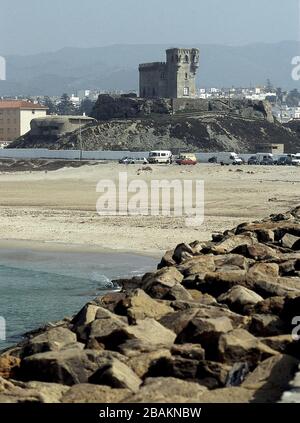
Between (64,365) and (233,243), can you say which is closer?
(64,365)

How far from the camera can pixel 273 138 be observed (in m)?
105

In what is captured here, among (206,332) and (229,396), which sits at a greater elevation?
(206,332)

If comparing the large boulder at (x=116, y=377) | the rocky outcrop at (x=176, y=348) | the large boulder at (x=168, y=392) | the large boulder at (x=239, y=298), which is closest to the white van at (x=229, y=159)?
the rocky outcrop at (x=176, y=348)

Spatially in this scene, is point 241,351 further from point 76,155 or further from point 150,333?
point 76,155

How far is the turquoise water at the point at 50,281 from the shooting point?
50.5 feet

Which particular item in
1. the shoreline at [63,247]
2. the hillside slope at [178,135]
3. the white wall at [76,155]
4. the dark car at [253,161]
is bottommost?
the white wall at [76,155]

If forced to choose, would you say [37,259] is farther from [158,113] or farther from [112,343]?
[158,113]

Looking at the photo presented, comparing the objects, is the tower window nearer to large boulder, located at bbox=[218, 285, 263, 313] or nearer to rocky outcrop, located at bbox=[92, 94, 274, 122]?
rocky outcrop, located at bbox=[92, 94, 274, 122]

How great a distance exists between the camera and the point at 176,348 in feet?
28.6

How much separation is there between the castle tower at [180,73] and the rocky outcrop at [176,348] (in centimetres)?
11308

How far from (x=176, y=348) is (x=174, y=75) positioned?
11780 cm

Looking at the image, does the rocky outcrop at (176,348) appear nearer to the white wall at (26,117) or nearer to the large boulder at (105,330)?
the large boulder at (105,330)

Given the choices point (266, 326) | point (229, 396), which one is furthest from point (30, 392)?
point (266, 326)
